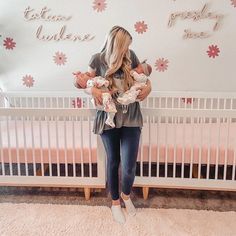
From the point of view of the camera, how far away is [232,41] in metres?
2.68

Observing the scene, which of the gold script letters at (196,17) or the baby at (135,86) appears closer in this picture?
the baby at (135,86)

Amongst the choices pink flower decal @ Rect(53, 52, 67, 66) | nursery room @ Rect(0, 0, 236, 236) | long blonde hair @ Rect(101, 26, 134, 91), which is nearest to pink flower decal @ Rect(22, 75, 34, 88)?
nursery room @ Rect(0, 0, 236, 236)

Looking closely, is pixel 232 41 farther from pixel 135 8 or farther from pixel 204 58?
pixel 135 8

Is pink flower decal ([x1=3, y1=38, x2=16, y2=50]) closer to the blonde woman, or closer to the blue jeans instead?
the blonde woman

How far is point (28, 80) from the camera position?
2.90 meters

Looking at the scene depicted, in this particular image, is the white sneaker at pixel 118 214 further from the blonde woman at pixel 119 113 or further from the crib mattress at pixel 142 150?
the crib mattress at pixel 142 150

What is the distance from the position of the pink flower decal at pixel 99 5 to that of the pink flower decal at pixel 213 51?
2.98 ft

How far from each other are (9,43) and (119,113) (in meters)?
1.50

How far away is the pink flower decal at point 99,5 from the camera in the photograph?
8.84 ft

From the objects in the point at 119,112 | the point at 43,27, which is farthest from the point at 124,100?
the point at 43,27

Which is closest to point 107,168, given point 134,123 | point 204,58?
point 134,123

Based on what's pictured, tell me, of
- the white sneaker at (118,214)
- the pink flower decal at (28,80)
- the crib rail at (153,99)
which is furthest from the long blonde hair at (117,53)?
the pink flower decal at (28,80)

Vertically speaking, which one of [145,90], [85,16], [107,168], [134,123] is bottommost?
[107,168]

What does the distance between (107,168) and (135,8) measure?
4.52ft
